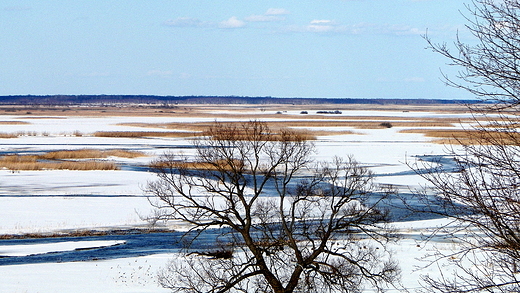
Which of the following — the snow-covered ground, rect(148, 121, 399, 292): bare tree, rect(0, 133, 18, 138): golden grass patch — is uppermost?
rect(148, 121, 399, 292): bare tree

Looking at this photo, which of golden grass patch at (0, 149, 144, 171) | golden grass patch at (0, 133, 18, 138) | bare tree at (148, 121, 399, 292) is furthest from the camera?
golden grass patch at (0, 133, 18, 138)

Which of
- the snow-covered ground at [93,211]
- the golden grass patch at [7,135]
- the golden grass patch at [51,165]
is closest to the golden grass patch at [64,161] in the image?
the golden grass patch at [51,165]

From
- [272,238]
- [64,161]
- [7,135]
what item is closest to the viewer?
[272,238]

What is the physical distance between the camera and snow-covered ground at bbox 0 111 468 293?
20.0m

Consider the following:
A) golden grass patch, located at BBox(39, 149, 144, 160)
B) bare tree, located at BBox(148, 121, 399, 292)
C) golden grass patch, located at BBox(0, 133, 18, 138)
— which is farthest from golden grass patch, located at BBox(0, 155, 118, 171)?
golden grass patch, located at BBox(0, 133, 18, 138)

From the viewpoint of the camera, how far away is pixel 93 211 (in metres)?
32.9

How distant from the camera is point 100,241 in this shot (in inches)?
1052

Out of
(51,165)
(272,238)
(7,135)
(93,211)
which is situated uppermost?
(272,238)

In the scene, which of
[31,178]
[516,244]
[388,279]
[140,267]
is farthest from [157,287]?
[31,178]

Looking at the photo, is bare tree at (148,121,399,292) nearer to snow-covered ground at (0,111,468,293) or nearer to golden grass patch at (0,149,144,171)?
snow-covered ground at (0,111,468,293)

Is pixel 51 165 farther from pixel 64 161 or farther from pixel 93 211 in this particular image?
pixel 93 211

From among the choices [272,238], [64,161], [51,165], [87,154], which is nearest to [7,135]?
[87,154]

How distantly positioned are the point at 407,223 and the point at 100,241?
1414 cm

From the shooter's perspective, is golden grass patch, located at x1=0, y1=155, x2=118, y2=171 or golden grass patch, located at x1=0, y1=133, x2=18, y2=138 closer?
golden grass patch, located at x1=0, y1=155, x2=118, y2=171
